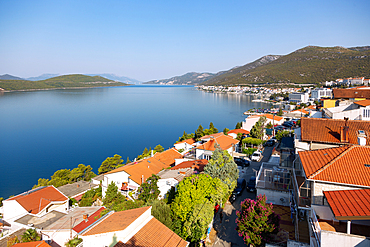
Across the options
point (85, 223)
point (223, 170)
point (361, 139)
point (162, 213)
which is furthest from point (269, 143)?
point (85, 223)

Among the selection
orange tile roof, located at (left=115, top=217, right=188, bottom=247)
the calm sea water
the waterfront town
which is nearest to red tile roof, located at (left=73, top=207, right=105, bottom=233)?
the waterfront town

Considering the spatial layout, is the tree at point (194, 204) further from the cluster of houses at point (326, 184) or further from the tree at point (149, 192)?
the cluster of houses at point (326, 184)

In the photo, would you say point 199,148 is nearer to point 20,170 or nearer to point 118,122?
point 20,170

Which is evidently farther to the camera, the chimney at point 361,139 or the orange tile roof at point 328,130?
A: the orange tile roof at point 328,130

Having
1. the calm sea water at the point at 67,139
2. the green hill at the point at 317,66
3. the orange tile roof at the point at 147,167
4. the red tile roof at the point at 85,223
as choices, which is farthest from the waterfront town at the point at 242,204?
the green hill at the point at 317,66

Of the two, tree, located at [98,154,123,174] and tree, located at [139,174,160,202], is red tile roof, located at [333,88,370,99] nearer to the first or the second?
tree, located at [139,174,160,202]

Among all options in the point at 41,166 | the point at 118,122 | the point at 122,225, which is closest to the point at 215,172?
the point at 122,225
